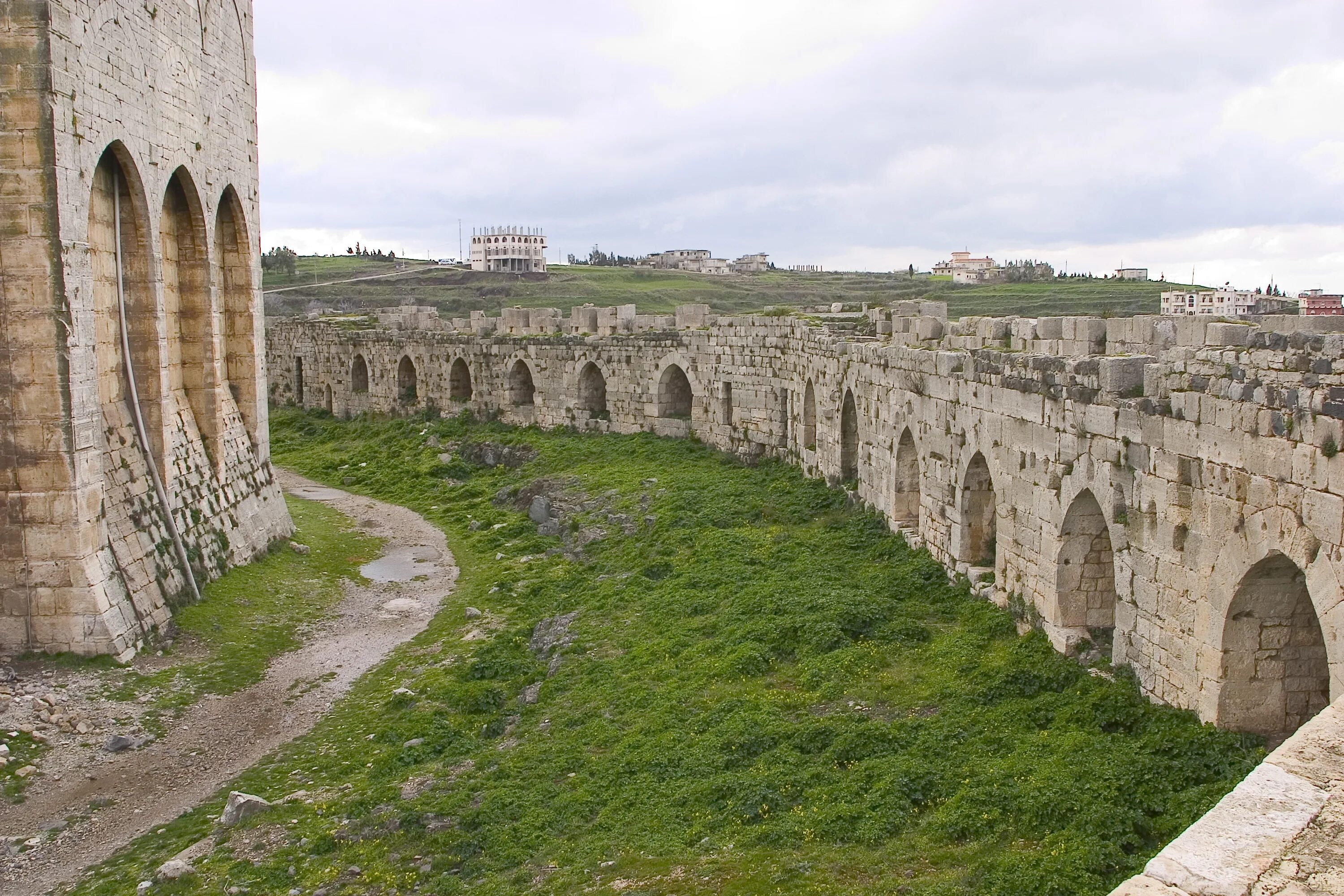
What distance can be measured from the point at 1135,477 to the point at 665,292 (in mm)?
61134

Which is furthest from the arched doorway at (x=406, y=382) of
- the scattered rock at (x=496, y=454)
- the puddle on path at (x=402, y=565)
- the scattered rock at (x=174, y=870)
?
the scattered rock at (x=174, y=870)

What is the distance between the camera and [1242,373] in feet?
24.5

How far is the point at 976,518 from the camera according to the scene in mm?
12414

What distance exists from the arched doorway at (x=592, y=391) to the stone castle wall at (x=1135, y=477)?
8.99 meters

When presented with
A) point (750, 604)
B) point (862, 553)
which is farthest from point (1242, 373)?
point (862, 553)

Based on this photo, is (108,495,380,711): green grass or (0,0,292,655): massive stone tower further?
(108,495,380,711): green grass

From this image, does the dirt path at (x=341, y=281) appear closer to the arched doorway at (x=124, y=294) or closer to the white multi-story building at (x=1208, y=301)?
the white multi-story building at (x=1208, y=301)

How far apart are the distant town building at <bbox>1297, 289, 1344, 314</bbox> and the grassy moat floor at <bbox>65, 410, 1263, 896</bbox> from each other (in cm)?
631

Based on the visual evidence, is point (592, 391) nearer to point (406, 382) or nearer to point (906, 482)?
point (406, 382)

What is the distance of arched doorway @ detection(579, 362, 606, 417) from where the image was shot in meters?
26.8

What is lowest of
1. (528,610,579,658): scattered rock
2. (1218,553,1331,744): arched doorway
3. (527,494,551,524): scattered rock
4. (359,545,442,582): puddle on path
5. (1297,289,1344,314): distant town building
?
(359,545,442,582): puddle on path

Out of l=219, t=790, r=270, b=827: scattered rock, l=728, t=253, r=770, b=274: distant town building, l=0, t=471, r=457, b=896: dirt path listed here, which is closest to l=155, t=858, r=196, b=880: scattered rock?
l=219, t=790, r=270, b=827: scattered rock

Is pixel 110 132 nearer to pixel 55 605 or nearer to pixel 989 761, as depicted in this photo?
pixel 55 605

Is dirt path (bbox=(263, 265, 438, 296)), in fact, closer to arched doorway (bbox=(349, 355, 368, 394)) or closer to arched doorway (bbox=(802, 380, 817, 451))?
arched doorway (bbox=(349, 355, 368, 394))
